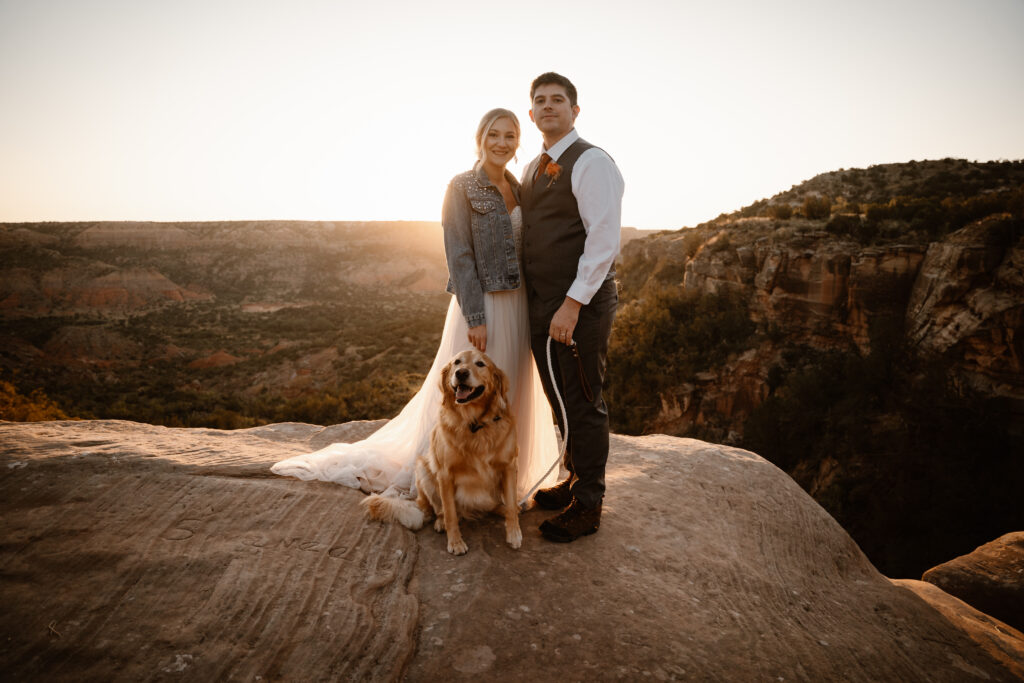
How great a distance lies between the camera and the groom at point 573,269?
9.08 ft

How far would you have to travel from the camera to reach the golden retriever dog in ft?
9.40

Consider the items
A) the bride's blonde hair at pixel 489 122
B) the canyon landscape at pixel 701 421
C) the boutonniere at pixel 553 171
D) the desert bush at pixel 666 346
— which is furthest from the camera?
the desert bush at pixel 666 346

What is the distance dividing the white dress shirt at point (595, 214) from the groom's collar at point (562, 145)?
0.16m

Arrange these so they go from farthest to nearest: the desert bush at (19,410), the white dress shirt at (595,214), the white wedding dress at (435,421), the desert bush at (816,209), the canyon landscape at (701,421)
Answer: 1. the desert bush at (816,209)
2. the desert bush at (19,410)
3. the white wedding dress at (435,421)
4. the white dress shirt at (595,214)
5. the canyon landscape at (701,421)

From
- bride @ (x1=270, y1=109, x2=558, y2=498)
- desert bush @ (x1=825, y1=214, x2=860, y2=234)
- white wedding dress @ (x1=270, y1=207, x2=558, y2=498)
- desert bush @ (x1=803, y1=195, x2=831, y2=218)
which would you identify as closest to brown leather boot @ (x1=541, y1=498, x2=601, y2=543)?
bride @ (x1=270, y1=109, x2=558, y2=498)

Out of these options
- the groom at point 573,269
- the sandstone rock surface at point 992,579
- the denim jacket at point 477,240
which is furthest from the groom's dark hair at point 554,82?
the sandstone rock surface at point 992,579

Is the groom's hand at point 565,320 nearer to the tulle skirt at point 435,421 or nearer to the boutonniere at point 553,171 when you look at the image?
the tulle skirt at point 435,421

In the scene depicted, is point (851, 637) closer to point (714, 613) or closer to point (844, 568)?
point (714, 613)

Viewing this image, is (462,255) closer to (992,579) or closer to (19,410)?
(992,579)

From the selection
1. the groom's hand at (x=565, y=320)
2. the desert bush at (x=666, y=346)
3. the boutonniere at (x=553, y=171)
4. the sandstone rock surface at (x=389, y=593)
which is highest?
the boutonniere at (x=553, y=171)

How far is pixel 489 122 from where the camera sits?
3078 millimetres

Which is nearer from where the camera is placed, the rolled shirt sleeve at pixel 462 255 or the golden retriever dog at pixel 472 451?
the golden retriever dog at pixel 472 451

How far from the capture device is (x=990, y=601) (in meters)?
→ 3.57

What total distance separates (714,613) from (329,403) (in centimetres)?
1398
